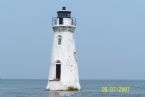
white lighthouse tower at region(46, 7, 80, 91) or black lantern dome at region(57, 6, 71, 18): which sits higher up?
black lantern dome at region(57, 6, 71, 18)

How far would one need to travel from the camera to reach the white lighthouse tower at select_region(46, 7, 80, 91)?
171 ft

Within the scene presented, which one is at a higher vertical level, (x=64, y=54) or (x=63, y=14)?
→ (x=63, y=14)

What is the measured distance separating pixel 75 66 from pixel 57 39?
10.2 feet

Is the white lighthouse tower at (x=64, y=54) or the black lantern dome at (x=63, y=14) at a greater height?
the black lantern dome at (x=63, y=14)

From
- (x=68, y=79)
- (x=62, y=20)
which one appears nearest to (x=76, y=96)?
(x=68, y=79)

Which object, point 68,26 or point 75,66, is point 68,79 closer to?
point 75,66

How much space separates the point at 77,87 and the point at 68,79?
1.81m

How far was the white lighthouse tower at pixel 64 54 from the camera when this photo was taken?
52250 mm

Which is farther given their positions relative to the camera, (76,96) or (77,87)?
(77,87)

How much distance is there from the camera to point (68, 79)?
172ft

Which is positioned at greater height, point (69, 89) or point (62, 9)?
point (62, 9)

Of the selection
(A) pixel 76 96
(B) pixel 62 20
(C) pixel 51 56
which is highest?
(B) pixel 62 20

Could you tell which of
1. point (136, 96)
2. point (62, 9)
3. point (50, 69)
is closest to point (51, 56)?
point (50, 69)

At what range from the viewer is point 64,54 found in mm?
52312
